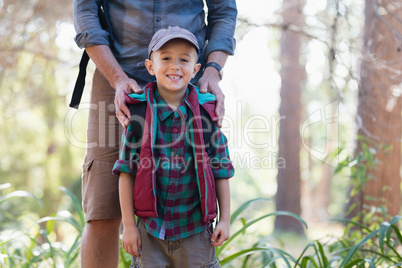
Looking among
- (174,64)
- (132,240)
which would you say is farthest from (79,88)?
(132,240)

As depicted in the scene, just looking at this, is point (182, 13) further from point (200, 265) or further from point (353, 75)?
point (353, 75)

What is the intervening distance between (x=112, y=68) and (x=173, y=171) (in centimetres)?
59

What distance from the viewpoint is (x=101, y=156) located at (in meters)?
2.10

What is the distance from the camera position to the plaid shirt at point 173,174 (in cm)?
181

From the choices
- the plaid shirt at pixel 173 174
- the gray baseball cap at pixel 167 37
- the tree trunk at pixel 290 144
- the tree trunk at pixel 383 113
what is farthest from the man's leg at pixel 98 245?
the tree trunk at pixel 290 144

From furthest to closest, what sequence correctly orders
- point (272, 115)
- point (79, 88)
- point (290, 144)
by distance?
point (290, 144)
point (272, 115)
point (79, 88)

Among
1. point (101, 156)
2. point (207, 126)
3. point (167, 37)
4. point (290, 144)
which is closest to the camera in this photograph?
point (167, 37)

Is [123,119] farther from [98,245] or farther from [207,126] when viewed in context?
[98,245]

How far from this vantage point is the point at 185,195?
185 cm

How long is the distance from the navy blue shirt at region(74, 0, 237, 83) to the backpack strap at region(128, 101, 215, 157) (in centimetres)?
34

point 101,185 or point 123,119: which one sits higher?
point 123,119

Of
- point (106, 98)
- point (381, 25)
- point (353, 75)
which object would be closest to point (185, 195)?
point (106, 98)

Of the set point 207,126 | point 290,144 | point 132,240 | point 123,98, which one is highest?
point 123,98

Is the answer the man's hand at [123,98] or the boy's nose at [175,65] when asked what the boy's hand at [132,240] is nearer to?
the man's hand at [123,98]
